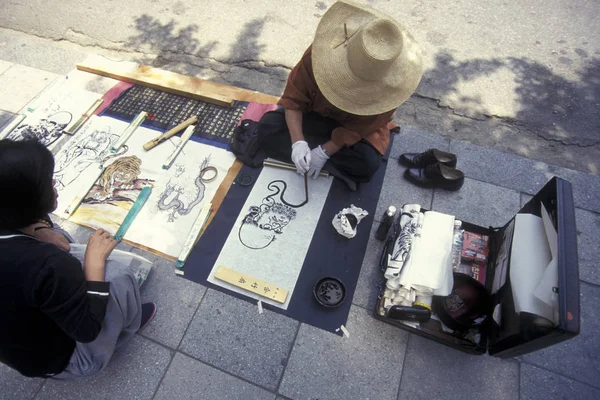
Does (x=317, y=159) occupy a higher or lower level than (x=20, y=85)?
higher

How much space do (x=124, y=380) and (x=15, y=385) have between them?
685mm

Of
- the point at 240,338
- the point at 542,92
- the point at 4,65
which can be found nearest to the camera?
the point at 240,338

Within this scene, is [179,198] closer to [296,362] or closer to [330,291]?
[330,291]

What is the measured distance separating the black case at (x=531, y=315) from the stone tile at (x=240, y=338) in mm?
717

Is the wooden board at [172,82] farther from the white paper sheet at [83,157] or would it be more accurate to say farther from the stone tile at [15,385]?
the stone tile at [15,385]

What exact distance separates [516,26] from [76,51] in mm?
5670

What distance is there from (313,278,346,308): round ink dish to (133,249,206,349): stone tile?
33.5 inches

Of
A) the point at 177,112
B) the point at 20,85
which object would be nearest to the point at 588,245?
the point at 177,112

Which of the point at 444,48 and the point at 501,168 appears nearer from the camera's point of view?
the point at 501,168

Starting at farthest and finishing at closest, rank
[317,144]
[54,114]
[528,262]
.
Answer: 1. [54,114]
2. [317,144]
3. [528,262]

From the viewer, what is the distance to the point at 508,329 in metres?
1.89

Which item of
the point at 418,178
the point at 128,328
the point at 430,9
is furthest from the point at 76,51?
the point at 430,9

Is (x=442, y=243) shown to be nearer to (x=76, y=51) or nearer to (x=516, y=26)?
(x=516, y=26)

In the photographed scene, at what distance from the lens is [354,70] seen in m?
2.11
